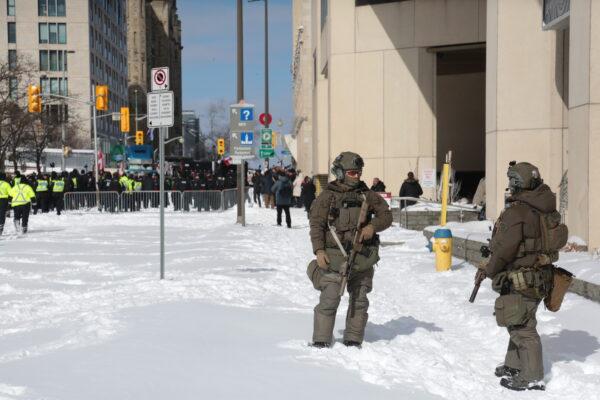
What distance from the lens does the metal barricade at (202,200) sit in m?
32.8

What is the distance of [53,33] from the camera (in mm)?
92938

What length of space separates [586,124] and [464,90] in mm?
24131

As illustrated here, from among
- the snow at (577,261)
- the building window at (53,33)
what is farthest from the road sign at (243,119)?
the building window at (53,33)

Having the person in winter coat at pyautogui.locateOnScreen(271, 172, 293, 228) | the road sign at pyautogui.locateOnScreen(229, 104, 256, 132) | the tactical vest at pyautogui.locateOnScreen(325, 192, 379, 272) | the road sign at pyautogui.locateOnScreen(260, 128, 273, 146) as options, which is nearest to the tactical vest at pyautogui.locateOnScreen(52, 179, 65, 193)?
the road sign at pyautogui.locateOnScreen(260, 128, 273, 146)

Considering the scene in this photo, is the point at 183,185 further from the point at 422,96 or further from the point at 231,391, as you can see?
the point at 231,391

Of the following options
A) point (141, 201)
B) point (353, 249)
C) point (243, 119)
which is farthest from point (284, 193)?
point (353, 249)

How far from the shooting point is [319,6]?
35875 millimetres

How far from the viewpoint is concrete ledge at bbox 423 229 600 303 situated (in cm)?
909

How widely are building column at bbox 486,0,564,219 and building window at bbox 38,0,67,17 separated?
275 feet

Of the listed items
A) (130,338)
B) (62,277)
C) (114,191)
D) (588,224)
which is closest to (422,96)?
(114,191)

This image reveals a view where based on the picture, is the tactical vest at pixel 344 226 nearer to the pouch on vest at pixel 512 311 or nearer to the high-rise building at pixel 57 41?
the pouch on vest at pixel 512 311

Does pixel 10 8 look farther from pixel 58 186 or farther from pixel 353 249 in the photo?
pixel 353 249

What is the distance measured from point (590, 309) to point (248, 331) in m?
3.84

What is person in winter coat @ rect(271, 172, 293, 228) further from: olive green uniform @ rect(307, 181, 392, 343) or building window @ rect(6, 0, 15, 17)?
building window @ rect(6, 0, 15, 17)
